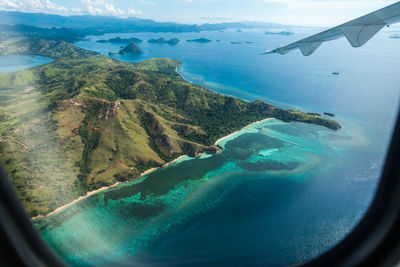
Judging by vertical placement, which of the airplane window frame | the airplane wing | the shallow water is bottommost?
the shallow water

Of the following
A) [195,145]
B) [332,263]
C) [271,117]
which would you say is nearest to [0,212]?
[332,263]

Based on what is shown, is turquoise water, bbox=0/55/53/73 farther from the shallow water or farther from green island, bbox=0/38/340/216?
the shallow water

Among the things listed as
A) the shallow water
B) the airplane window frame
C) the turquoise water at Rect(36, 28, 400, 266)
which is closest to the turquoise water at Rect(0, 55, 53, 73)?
the shallow water

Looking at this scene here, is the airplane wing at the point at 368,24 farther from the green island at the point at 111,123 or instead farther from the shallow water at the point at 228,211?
the shallow water at the point at 228,211

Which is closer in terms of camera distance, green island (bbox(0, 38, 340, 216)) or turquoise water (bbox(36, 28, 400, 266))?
turquoise water (bbox(36, 28, 400, 266))

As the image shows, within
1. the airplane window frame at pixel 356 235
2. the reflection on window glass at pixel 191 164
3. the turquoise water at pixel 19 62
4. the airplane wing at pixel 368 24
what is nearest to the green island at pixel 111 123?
the reflection on window glass at pixel 191 164

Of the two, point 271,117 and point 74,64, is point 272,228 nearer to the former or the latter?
point 271,117

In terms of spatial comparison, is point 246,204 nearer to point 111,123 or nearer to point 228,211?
point 228,211
